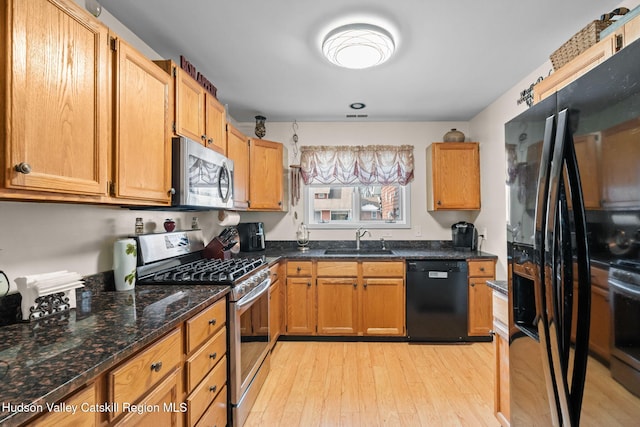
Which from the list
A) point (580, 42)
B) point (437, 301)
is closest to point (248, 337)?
point (437, 301)

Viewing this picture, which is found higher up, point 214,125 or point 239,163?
point 214,125

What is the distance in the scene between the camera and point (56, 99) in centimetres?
106

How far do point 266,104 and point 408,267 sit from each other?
2298 millimetres

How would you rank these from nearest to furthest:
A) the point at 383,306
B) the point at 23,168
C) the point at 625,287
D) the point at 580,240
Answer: the point at 625,287, the point at 580,240, the point at 23,168, the point at 383,306

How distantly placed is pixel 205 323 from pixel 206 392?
1.10ft

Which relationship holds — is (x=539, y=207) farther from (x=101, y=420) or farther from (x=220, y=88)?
(x=220, y=88)

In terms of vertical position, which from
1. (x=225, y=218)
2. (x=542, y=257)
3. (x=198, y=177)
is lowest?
(x=542, y=257)

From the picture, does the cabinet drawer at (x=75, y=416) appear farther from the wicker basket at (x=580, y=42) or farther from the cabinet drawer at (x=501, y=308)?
the wicker basket at (x=580, y=42)

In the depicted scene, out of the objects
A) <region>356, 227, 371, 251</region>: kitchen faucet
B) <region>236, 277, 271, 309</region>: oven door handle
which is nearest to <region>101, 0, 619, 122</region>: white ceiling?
<region>356, 227, 371, 251</region>: kitchen faucet

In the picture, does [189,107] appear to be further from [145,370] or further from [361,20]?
[145,370]

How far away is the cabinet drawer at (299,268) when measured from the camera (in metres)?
3.08

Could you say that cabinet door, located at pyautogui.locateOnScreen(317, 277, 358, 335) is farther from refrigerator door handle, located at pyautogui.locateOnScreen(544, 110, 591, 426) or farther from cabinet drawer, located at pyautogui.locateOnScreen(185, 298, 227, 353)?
refrigerator door handle, located at pyautogui.locateOnScreen(544, 110, 591, 426)

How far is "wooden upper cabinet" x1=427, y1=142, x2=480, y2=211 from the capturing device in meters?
3.36

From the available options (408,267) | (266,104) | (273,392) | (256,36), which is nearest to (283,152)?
(266,104)
